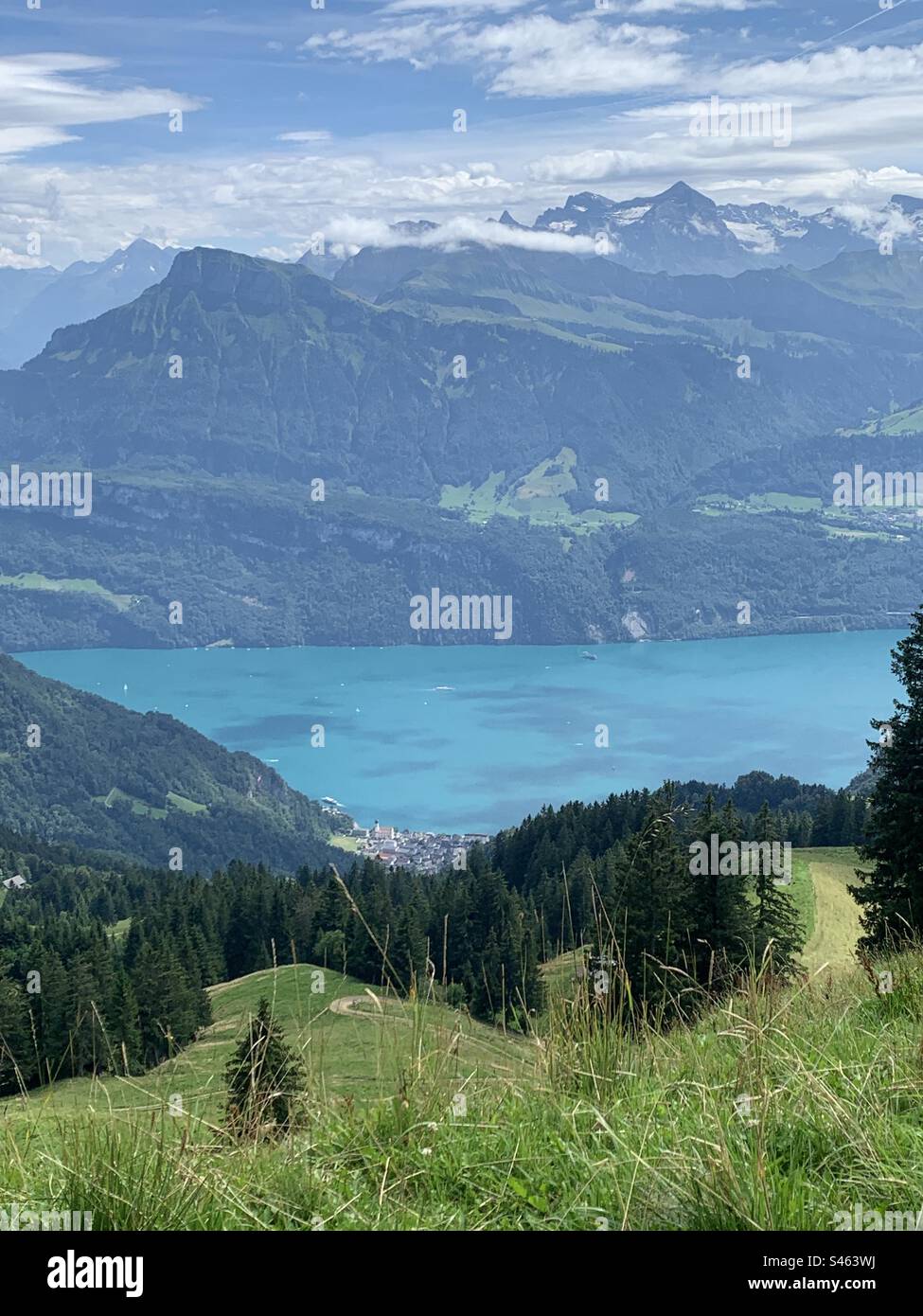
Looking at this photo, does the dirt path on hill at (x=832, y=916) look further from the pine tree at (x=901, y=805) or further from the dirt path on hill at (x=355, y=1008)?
the dirt path on hill at (x=355, y=1008)

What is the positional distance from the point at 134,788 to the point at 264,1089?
561 ft

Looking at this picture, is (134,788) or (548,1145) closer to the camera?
(548,1145)

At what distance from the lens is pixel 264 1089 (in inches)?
159

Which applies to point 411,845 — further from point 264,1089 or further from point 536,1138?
point 536,1138

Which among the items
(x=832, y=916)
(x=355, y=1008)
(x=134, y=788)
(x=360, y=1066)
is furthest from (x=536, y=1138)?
(x=134, y=788)

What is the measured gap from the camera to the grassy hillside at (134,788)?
148m

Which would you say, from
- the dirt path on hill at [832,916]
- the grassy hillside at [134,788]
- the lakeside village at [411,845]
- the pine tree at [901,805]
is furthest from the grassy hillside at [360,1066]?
the grassy hillside at [134,788]

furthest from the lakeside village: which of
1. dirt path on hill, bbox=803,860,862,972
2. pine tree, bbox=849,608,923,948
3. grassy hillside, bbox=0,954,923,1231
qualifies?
grassy hillside, bbox=0,954,923,1231

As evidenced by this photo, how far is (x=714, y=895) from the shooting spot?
1577cm

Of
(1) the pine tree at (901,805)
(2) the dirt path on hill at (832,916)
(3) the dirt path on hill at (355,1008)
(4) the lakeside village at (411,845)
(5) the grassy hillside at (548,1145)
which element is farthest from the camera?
(4) the lakeside village at (411,845)

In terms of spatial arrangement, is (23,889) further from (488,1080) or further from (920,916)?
(488,1080)

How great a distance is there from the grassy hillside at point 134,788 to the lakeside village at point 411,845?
4.88m
